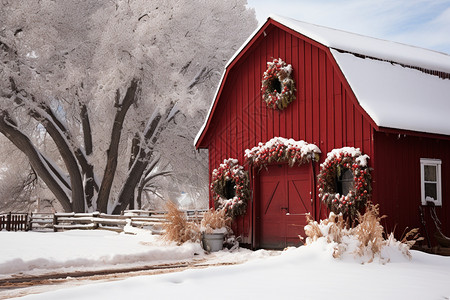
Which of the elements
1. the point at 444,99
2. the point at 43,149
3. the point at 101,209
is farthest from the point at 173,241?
the point at 43,149

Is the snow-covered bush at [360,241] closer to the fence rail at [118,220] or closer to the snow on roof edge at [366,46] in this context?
the snow on roof edge at [366,46]

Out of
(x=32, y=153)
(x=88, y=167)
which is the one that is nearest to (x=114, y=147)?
(x=88, y=167)

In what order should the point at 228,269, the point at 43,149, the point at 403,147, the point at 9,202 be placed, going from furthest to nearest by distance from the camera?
the point at 9,202
the point at 43,149
the point at 403,147
the point at 228,269

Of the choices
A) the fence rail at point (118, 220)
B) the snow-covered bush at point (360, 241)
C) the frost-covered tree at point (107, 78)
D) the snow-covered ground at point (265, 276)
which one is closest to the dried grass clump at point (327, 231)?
the snow-covered bush at point (360, 241)

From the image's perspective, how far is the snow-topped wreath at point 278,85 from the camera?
15445mm

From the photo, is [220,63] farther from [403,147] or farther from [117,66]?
[403,147]

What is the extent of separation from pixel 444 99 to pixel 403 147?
267 cm

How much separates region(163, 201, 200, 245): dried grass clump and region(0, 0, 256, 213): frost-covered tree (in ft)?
25.6

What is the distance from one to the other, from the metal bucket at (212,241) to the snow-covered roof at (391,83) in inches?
200

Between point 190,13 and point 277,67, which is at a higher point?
point 190,13

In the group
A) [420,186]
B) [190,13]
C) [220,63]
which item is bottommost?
[420,186]

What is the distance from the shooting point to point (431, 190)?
1454cm

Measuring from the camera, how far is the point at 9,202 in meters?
35.4

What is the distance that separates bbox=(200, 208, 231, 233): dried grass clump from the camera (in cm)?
1589
